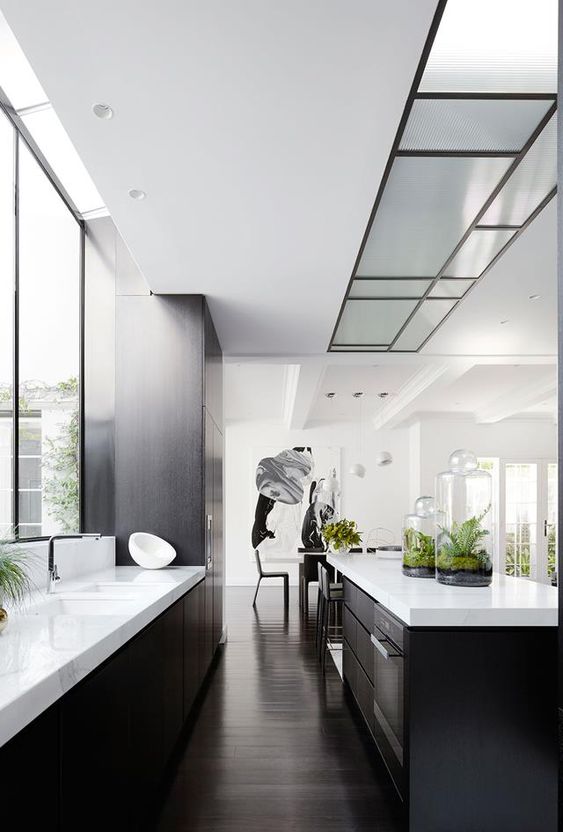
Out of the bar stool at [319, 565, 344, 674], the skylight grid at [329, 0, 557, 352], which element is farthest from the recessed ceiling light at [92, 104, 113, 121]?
the bar stool at [319, 565, 344, 674]

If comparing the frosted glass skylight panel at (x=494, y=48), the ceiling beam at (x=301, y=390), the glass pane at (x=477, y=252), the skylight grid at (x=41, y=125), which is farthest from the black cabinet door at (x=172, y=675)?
the ceiling beam at (x=301, y=390)

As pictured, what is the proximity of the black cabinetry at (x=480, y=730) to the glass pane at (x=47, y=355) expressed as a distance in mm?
2233

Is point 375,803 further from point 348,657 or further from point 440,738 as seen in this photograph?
point 348,657

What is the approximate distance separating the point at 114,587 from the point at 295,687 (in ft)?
6.15

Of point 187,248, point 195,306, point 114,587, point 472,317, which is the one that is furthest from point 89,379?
point 472,317

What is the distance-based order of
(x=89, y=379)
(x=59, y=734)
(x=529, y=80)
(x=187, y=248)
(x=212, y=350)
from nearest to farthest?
(x=59, y=734)
(x=529, y=80)
(x=187, y=248)
(x=89, y=379)
(x=212, y=350)

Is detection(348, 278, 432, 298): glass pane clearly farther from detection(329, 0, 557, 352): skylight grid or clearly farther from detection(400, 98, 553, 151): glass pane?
detection(400, 98, 553, 151): glass pane

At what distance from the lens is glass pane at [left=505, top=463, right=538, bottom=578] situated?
426 inches

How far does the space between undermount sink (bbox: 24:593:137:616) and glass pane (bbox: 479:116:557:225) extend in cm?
257

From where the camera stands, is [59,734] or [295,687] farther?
[295,687]

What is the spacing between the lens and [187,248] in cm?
385

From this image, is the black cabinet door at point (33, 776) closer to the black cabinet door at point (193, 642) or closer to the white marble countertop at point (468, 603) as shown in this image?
the white marble countertop at point (468, 603)

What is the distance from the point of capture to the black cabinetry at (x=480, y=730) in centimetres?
236

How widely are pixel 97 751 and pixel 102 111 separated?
2104 mm
